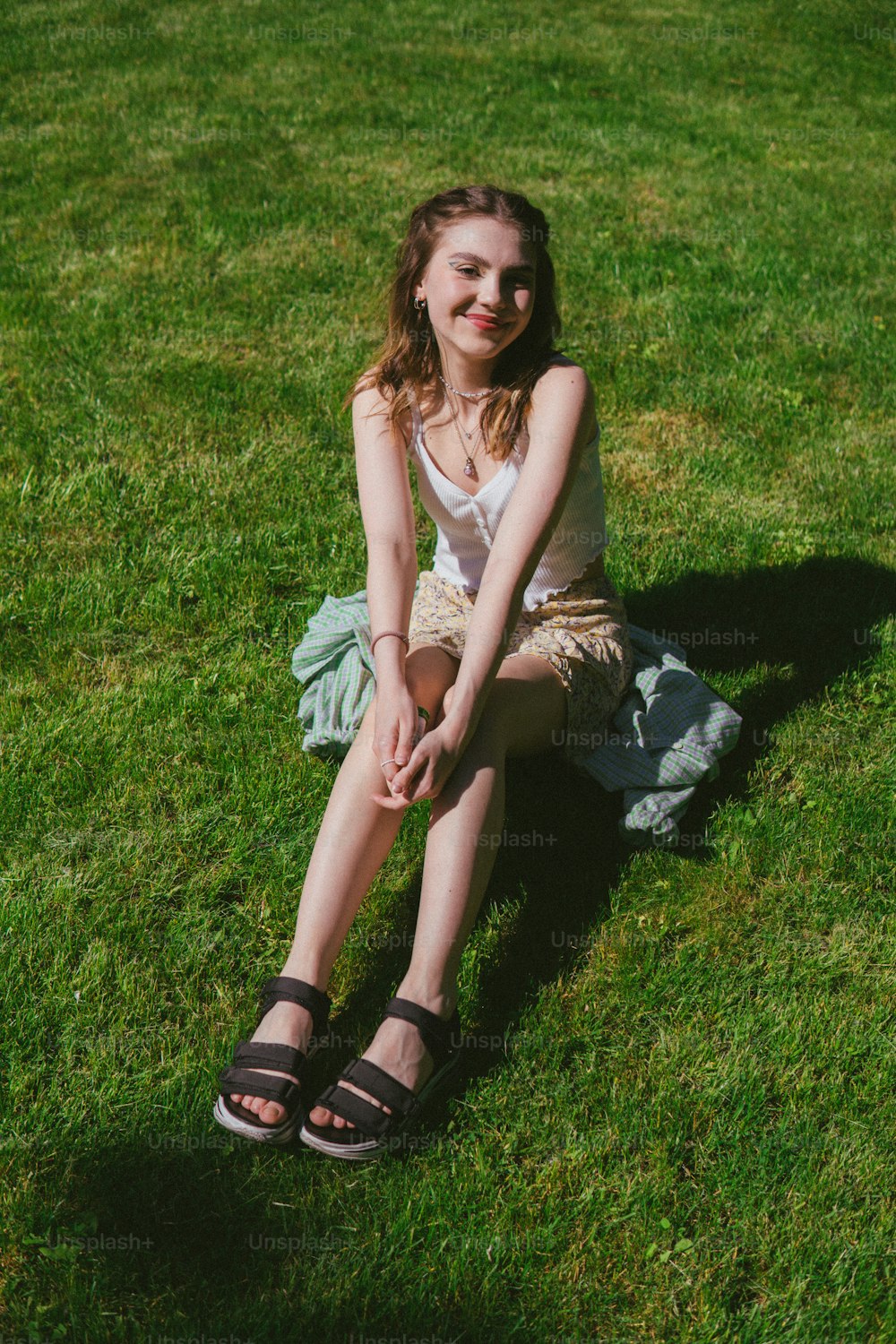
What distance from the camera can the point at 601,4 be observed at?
40.1 ft

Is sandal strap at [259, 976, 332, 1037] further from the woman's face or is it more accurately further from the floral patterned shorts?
the woman's face

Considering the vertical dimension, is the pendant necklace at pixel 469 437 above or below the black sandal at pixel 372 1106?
above

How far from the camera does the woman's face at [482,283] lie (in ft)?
10.3

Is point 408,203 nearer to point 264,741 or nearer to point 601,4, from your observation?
point 264,741

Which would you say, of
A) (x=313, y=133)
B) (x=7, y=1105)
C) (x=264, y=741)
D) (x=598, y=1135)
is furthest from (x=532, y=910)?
(x=313, y=133)

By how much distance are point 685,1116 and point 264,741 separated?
5.70 ft

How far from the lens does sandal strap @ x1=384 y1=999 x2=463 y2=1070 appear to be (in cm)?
269

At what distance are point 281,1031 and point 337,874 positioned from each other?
387mm

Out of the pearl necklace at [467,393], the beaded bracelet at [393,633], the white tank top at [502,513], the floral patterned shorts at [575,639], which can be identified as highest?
the pearl necklace at [467,393]

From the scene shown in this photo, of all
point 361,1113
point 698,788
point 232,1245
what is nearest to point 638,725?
point 698,788

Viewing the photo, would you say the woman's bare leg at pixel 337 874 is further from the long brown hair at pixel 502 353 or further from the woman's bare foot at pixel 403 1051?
the long brown hair at pixel 502 353

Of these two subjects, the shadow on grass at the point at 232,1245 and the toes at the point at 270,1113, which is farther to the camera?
the toes at the point at 270,1113

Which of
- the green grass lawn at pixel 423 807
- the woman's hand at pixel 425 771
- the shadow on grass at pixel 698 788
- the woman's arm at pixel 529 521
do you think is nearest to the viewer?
the green grass lawn at pixel 423 807

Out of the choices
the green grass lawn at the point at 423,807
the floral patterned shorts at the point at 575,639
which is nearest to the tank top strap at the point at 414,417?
the floral patterned shorts at the point at 575,639
